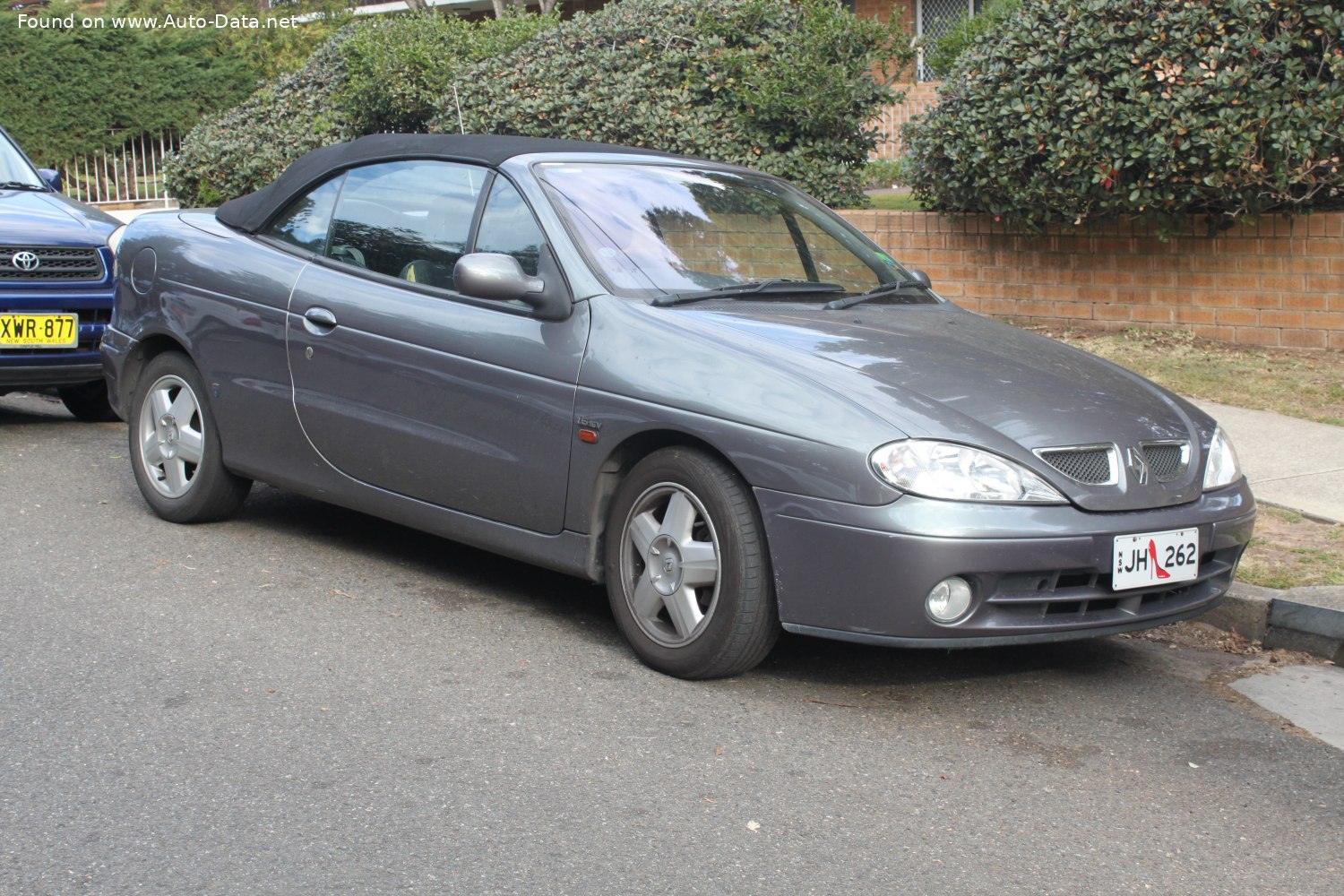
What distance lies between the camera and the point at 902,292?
5602 mm

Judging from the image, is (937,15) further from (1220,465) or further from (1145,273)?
(1220,465)

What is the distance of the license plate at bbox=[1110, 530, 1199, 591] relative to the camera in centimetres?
425

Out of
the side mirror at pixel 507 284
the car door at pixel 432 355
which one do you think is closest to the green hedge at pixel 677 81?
the car door at pixel 432 355

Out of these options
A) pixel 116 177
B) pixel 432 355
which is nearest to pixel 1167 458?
pixel 432 355

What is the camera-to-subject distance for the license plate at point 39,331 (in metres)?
8.07

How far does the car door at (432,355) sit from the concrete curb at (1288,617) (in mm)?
2374

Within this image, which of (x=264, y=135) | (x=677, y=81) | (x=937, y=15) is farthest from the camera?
(x=937, y=15)

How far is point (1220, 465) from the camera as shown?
475cm

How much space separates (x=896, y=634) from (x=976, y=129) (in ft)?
21.7

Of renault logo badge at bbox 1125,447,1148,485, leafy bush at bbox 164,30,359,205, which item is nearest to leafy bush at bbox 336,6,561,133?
leafy bush at bbox 164,30,359,205

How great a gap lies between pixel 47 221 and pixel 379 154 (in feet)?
11.7

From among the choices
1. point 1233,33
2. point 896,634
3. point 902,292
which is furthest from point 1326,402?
point 896,634

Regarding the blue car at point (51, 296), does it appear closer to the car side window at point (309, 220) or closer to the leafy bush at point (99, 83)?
the car side window at point (309, 220)

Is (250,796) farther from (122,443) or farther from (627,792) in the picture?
(122,443)
